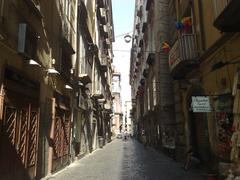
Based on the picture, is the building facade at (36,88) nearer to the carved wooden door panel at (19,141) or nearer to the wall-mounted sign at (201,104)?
the carved wooden door panel at (19,141)

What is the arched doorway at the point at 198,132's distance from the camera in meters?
12.2

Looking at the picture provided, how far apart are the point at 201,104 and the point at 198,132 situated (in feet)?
15.9

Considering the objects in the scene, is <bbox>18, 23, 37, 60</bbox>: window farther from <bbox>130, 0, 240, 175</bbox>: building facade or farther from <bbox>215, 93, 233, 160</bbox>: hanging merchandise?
<bbox>215, 93, 233, 160</bbox>: hanging merchandise

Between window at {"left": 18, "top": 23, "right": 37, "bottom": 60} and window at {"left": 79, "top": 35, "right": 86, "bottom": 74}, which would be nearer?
window at {"left": 18, "top": 23, "right": 37, "bottom": 60}

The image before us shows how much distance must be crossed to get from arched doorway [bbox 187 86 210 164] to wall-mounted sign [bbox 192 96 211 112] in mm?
2881

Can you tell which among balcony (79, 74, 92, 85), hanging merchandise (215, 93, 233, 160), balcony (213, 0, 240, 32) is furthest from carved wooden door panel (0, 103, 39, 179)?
balcony (79, 74, 92, 85)

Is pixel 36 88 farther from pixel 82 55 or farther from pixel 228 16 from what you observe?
pixel 82 55

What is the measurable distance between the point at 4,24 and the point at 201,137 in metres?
9.51

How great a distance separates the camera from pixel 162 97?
20.4 m

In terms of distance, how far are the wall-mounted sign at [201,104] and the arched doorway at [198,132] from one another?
9.45ft

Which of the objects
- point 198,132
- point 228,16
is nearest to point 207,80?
point 198,132

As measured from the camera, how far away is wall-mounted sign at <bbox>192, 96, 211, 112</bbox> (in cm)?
907

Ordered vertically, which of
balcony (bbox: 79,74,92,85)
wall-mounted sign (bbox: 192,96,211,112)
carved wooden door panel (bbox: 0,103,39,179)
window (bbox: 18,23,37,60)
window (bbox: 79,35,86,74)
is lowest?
carved wooden door panel (bbox: 0,103,39,179)

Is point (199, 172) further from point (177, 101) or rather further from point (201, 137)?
point (177, 101)
